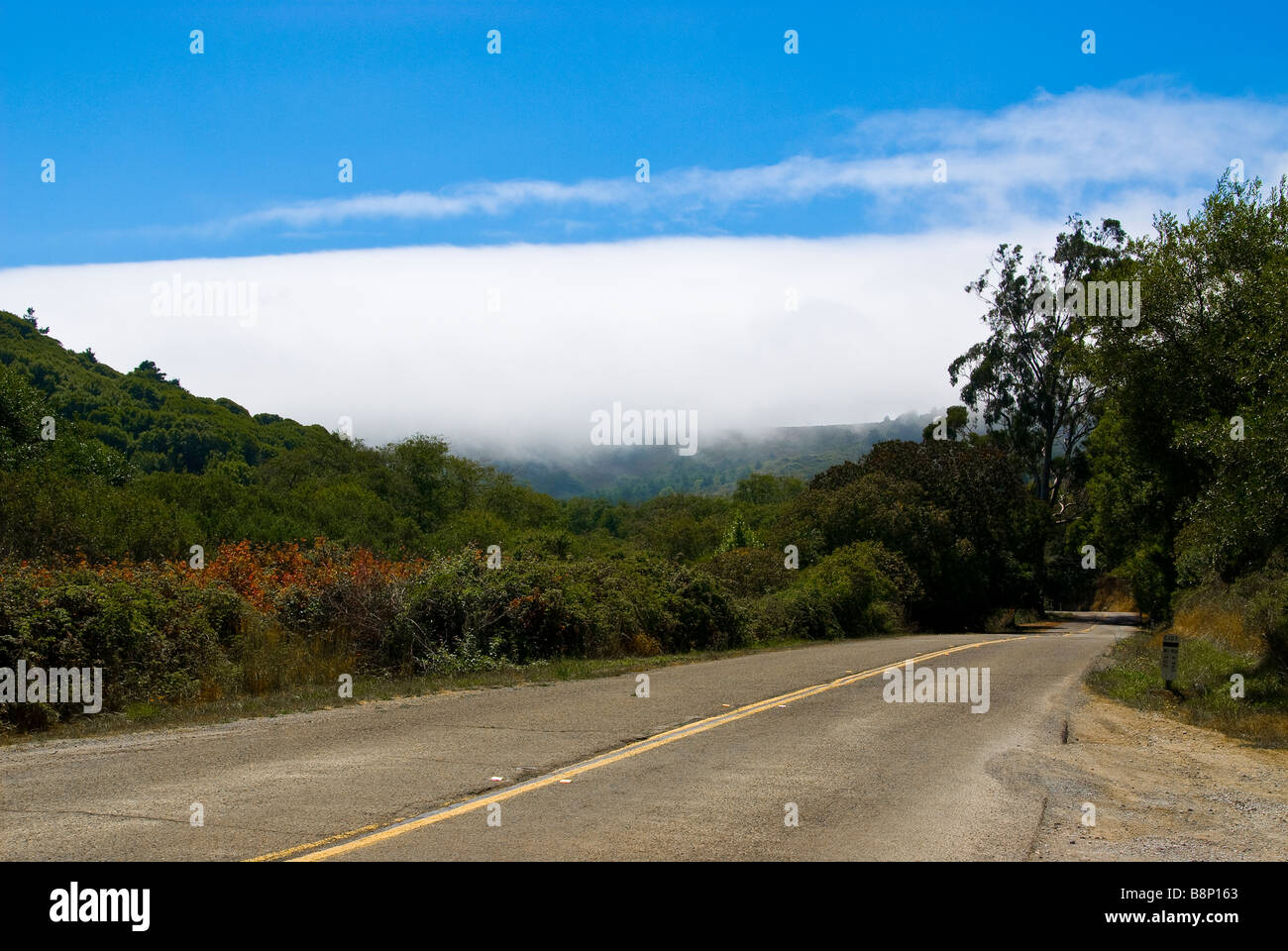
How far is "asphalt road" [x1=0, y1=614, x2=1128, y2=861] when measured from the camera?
6.73m

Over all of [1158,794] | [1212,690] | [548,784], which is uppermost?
[548,784]

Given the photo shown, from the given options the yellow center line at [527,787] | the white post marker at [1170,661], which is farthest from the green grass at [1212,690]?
the yellow center line at [527,787]

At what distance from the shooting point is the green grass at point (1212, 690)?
13.8 metres

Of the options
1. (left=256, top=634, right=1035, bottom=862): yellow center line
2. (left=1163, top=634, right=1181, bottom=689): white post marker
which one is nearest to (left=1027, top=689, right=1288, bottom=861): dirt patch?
(left=1163, top=634, right=1181, bottom=689): white post marker

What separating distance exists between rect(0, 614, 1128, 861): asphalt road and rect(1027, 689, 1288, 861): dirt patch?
1.16ft

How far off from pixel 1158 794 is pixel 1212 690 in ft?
27.9

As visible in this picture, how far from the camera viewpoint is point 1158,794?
9.50 metres

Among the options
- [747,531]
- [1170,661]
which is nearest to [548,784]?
[1170,661]

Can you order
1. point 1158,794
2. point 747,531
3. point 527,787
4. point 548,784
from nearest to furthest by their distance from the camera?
point 527,787 → point 548,784 → point 1158,794 → point 747,531

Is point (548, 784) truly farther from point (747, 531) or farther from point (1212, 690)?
point (747, 531)

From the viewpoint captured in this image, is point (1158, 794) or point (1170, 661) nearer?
point (1158, 794)

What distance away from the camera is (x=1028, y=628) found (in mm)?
56094

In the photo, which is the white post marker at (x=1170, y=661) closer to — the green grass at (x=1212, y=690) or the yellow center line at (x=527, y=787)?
the green grass at (x=1212, y=690)
